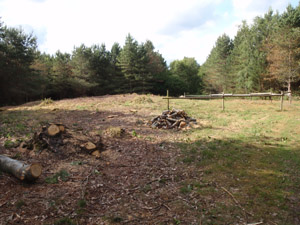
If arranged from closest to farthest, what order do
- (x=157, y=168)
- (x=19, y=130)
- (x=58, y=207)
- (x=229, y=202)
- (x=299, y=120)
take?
1. (x=58, y=207)
2. (x=229, y=202)
3. (x=157, y=168)
4. (x=19, y=130)
5. (x=299, y=120)

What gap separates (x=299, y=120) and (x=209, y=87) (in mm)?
30843

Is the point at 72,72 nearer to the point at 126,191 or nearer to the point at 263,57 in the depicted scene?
the point at 263,57

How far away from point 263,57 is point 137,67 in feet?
59.5

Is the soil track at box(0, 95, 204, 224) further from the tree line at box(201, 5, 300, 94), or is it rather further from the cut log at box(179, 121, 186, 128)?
the tree line at box(201, 5, 300, 94)

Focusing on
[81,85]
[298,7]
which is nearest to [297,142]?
[298,7]

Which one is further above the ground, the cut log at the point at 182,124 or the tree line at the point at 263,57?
the tree line at the point at 263,57

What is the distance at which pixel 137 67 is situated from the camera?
108 ft

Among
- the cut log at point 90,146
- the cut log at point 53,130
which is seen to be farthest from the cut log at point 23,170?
the cut log at point 90,146

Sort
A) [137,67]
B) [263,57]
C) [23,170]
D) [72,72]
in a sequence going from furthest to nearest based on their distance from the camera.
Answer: [137,67], [72,72], [263,57], [23,170]

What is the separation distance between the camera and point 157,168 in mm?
5691

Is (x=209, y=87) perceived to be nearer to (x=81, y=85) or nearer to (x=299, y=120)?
(x=81, y=85)

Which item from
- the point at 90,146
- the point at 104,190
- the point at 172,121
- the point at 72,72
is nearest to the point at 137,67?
the point at 72,72

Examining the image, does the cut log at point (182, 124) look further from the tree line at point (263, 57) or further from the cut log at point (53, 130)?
the tree line at point (263, 57)

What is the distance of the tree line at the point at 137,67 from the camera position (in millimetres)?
22688
